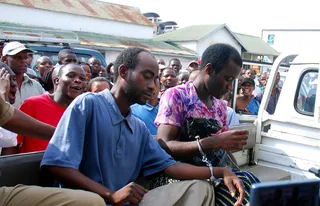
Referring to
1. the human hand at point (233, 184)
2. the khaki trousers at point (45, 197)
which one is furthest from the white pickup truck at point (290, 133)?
the khaki trousers at point (45, 197)

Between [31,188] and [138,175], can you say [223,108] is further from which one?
[31,188]

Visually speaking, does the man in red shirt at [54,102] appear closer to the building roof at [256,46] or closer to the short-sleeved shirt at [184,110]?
the short-sleeved shirt at [184,110]

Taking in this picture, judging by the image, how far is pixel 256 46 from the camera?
28953 millimetres

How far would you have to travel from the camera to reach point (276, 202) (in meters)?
1.40

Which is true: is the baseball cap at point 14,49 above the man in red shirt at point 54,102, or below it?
above

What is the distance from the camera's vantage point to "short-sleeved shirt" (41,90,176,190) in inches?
75.4

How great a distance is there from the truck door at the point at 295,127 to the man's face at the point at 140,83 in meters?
2.19

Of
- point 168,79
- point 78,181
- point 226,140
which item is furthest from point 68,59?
point 78,181

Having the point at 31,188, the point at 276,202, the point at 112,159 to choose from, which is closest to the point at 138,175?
the point at 112,159

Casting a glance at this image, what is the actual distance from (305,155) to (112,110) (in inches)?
96.0

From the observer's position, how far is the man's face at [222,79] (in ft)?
8.46

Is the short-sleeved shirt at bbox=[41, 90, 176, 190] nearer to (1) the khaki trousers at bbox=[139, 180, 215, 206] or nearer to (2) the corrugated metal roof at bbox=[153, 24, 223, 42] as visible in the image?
(1) the khaki trousers at bbox=[139, 180, 215, 206]

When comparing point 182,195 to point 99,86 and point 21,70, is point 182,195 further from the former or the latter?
point 21,70

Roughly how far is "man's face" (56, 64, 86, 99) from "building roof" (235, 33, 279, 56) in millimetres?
25761
